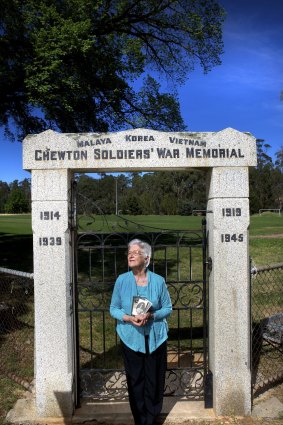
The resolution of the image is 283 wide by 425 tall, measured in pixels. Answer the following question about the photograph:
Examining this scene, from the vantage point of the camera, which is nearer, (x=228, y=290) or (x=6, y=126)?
(x=228, y=290)

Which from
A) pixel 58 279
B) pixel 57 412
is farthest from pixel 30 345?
pixel 58 279

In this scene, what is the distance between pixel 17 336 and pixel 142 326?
4.14 metres

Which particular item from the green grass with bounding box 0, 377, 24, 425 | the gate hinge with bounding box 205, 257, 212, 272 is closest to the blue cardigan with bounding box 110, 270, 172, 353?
the gate hinge with bounding box 205, 257, 212, 272

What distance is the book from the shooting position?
3.81 metres

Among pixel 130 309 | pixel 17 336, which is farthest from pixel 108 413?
pixel 17 336

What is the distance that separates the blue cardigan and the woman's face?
16cm

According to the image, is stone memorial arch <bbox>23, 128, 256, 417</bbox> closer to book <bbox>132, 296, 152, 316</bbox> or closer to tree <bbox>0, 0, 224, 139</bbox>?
book <bbox>132, 296, 152, 316</bbox>

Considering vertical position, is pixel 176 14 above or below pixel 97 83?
above

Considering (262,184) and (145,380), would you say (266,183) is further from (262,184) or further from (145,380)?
→ (145,380)

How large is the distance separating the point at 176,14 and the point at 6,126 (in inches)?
297

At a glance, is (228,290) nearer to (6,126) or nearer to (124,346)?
(124,346)

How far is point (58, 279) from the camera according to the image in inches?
177

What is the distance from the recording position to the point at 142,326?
12.8 feet

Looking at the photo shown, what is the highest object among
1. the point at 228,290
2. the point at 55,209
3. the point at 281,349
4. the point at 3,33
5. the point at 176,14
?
the point at 176,14
